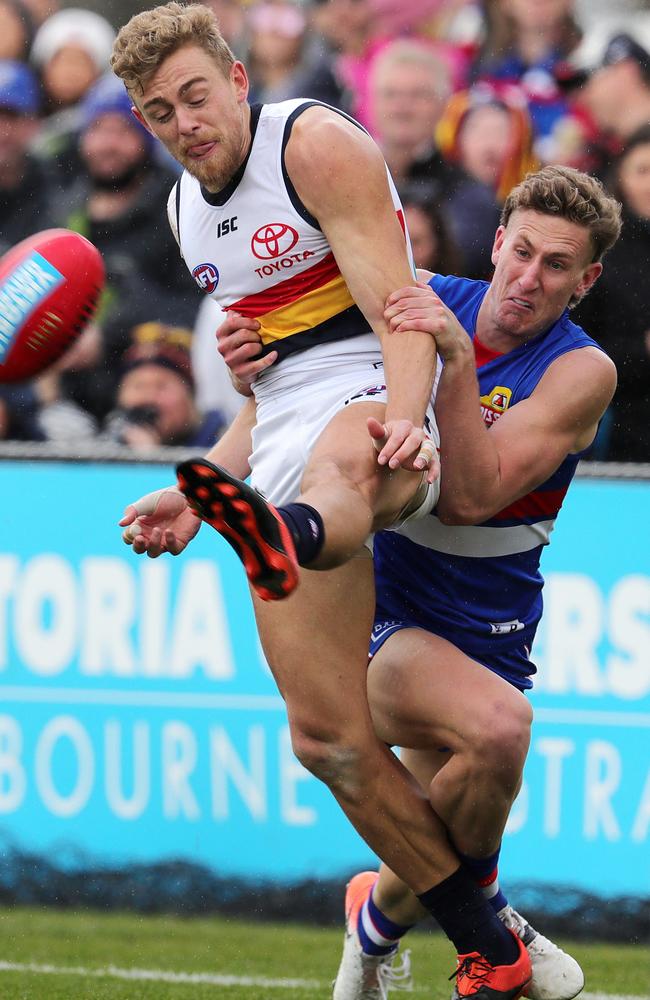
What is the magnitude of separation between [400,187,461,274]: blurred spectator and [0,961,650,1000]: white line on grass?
290 cm

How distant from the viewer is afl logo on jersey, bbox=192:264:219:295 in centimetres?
435

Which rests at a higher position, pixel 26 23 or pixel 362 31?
pixel 26 23

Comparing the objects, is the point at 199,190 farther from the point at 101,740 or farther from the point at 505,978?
the point at 101,740

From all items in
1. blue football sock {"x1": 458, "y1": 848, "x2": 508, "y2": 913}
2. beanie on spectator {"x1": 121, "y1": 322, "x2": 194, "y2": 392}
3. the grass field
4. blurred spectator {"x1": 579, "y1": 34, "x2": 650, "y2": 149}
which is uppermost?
blurred spectator {"x1": 579, "y1": 34, "x2": 650, "y2": 149}

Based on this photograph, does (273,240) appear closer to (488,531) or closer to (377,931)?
(488,531)

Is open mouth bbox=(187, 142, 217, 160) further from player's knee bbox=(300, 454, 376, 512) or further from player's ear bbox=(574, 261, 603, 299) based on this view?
player's ear bbox=(574, 261, 603, 299)

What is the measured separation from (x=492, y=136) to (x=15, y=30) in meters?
2.55

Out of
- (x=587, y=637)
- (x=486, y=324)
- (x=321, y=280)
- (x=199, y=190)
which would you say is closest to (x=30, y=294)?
(x=199, y=190)

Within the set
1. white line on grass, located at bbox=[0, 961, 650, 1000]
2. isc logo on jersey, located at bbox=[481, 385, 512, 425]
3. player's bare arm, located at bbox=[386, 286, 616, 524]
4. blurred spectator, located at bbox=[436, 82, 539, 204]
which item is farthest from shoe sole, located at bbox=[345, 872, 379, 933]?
blurred spectator, located at bbox=[436, 82, 539, 204]

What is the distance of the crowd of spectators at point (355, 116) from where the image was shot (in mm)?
6473

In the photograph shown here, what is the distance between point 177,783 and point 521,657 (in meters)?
2.36

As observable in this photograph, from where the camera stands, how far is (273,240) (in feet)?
13.7

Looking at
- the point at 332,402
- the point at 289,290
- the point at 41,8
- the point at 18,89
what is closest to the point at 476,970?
the point at 332,402

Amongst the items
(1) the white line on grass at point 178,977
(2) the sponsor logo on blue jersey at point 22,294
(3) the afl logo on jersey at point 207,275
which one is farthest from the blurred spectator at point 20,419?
(3) the afl logo on jersey at point 207,275
